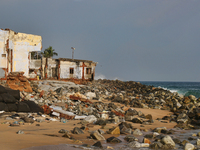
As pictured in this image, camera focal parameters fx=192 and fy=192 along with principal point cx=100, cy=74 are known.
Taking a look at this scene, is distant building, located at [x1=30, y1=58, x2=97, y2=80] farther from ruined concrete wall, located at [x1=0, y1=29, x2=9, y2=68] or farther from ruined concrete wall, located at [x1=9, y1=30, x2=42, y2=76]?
ruined concrete wall, located at [x1=0, y1=29, x2=9, y2=68]

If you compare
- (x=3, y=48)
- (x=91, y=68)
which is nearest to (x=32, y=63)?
(x=91, y=68)

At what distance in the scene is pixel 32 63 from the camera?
86.2 ft

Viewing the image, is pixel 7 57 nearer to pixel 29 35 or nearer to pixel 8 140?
pixel 29 35

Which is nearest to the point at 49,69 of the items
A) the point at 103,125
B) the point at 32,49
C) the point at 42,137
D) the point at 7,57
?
the point at 32,49

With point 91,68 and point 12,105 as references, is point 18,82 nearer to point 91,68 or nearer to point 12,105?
point 12,105

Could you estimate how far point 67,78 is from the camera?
26.8m

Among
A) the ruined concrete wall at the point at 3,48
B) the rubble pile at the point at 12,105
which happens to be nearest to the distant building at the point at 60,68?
the ruined concrete wall at the point at 3,48

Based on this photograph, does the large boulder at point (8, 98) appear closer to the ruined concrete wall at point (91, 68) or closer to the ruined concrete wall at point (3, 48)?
the ruined concrete wall at point (3, 48)

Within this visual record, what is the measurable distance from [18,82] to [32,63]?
11.8 m

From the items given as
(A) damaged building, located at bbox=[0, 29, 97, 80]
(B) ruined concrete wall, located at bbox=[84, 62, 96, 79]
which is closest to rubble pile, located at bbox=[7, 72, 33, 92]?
(A) damaged building, located at bbox=[0, 29, 97, 80]

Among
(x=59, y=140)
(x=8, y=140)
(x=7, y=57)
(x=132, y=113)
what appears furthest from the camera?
(x=7, y=57)

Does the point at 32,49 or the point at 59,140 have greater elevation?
the point at 32,49

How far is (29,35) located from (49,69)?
6.24 m

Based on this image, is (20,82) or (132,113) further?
(20,82)
